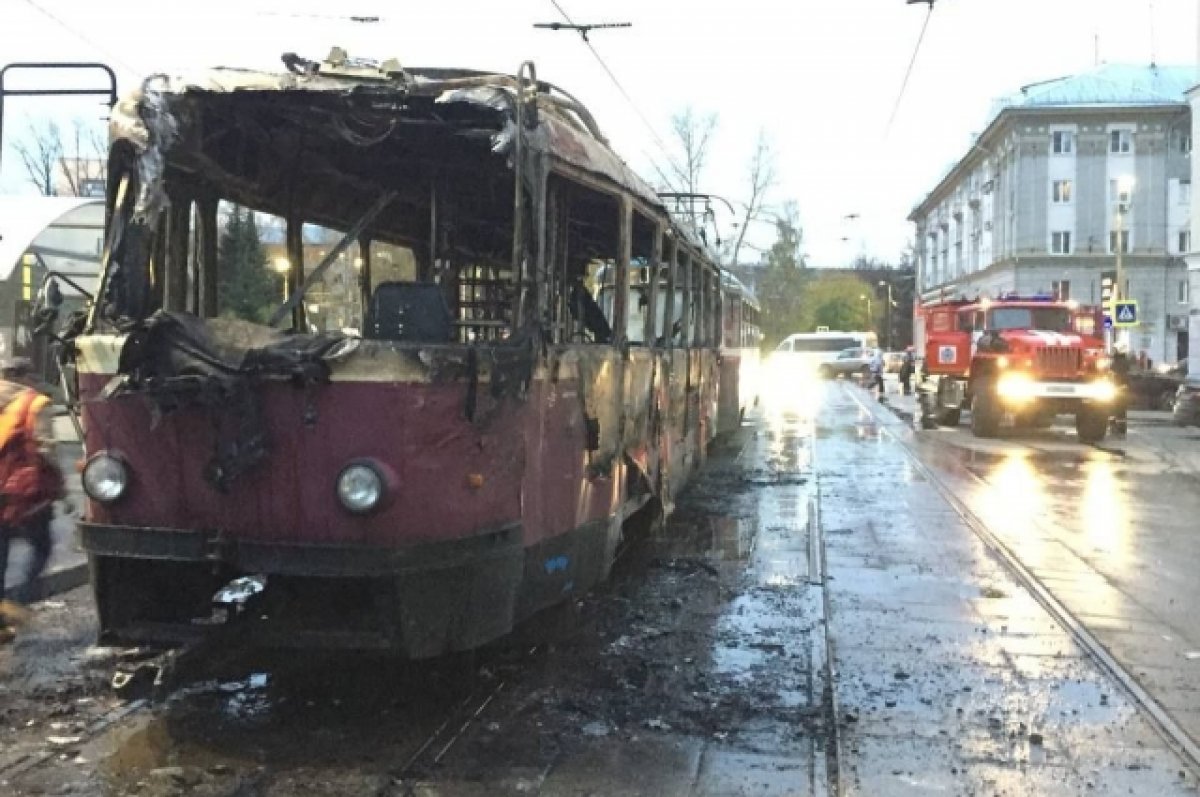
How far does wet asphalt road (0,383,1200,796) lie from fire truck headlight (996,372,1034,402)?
12.8 metres

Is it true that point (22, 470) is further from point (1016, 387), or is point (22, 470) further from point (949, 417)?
point (949, 417)

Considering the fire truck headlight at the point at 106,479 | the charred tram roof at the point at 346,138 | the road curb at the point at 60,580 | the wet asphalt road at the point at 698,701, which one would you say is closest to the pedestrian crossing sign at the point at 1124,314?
the wet asphalt road at the point at 698,701

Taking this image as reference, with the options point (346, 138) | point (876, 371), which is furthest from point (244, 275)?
point (876, 371)

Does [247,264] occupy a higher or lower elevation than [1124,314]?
lower

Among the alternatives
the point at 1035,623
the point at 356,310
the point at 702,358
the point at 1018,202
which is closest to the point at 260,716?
the point at 356,310

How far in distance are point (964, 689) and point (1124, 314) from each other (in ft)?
90.0

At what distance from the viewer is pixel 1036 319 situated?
23.5m

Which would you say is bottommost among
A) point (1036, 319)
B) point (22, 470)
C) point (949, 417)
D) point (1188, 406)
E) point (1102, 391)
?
point (949, 417)

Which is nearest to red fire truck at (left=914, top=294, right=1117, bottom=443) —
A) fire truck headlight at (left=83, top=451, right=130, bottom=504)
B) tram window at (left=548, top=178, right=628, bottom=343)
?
tram window at (left=548, top=178, right=628, bottom=343)

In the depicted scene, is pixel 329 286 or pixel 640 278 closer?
pixel 329 286

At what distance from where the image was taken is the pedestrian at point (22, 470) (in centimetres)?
646

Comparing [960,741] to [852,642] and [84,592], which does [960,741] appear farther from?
[84,592]

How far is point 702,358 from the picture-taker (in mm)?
12031

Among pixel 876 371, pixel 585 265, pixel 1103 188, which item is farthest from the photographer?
pixel 1103 188
